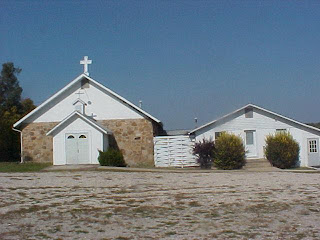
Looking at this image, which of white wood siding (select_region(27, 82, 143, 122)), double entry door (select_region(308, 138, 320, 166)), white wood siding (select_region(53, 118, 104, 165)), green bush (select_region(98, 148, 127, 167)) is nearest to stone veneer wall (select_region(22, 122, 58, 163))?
white wood siding (select_region(27, 82, 143, 122))

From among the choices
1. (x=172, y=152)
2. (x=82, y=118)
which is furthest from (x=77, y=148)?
(x=172, y=152)

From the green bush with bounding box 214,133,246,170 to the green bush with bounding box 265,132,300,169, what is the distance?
241 centimetres

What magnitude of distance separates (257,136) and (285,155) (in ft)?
10.5

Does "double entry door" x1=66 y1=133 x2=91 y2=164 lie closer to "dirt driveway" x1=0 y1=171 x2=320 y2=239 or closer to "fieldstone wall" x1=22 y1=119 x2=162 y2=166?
"fieldstone wall" x1=22 y1=119 x2=162 y2=166

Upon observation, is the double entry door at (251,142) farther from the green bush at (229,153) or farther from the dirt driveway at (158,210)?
the dirt driveway at (158,210)

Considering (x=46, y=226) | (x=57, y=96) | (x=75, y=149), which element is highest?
(x=57, y=96)

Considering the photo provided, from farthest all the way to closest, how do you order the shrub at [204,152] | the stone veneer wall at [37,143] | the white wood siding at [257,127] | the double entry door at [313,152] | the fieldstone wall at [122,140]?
the white wood siding at [257,127], the double entry door at [313,152], the stone veneer wall at [37,143], the fieldstone wall at [122,140], the shrub at [204,152]

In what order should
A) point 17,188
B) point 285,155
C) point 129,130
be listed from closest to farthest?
point 17,188 → point 285,155 → point 129,130

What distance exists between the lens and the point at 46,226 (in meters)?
9.77

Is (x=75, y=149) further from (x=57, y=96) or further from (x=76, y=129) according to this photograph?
(x=57, y=96)

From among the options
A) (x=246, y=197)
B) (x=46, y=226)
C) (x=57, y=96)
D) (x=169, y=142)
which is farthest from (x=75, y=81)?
(x=46, y=226)

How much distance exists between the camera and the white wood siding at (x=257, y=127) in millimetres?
31391

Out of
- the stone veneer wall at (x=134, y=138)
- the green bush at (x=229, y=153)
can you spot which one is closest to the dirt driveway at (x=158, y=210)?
the green bush at (x=229, y=153)

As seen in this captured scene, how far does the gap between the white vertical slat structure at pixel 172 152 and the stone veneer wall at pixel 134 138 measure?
50cm
